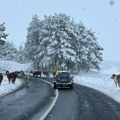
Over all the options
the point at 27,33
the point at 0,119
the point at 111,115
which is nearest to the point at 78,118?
the point at 111,115

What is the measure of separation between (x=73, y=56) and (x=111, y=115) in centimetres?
6844

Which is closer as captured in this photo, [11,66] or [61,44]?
[61,44]

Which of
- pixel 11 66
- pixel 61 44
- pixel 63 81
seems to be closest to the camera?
pixel 63 81

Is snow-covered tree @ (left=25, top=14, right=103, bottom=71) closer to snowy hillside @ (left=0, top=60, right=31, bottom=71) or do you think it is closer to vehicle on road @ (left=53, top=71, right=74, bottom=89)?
snowy hillside @ (left=0, top=60, right=31, bottom=71)

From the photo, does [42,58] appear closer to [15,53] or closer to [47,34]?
[47,34]

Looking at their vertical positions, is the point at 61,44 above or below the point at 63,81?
above

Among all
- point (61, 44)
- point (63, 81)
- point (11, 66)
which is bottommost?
point (63, 81)

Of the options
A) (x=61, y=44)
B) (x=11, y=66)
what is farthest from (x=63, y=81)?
(x=11, y=66)

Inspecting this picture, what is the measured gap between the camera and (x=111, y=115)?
13617mm

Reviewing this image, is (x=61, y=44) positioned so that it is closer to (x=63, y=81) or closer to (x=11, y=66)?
(x=11, y=66)

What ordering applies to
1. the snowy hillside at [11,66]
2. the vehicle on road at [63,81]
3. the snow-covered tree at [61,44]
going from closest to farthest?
the vehicle on road at [63,81] → the snow-covered tree at [61,44] → the snowy hillside at [11,66]

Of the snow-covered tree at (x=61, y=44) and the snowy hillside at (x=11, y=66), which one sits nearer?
the snow-covered tree at (x=61, y=44)

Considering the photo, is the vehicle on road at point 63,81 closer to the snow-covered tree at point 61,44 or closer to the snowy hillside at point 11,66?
the snow-covered tree at point 61,44

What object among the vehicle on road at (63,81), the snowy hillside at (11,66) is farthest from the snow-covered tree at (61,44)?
the vehicle on road at (63,81)
